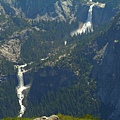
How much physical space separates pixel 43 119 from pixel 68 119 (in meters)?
20.3

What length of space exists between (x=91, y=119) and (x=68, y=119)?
1529 cm

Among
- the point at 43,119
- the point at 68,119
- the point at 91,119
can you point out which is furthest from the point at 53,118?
the point at 91,119

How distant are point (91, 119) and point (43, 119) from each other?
35309 millimetres

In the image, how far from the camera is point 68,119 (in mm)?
122500

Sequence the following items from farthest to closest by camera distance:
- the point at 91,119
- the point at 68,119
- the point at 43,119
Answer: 1. the point at 91,119
2. the point at 68,119
3. the point at 43,119

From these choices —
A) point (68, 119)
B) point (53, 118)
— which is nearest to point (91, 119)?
point (68, 119)

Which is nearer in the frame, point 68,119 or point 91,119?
point 68,119

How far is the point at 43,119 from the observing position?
104 meters

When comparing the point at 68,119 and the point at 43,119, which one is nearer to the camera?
the point at 43,119

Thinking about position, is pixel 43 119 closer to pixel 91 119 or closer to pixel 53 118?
pixel 53 118

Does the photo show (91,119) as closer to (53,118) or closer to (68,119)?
(68,119)

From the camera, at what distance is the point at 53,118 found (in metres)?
106

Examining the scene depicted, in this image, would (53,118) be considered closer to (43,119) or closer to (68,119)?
(43,119)

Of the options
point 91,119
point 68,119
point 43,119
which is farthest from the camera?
point 91,119
